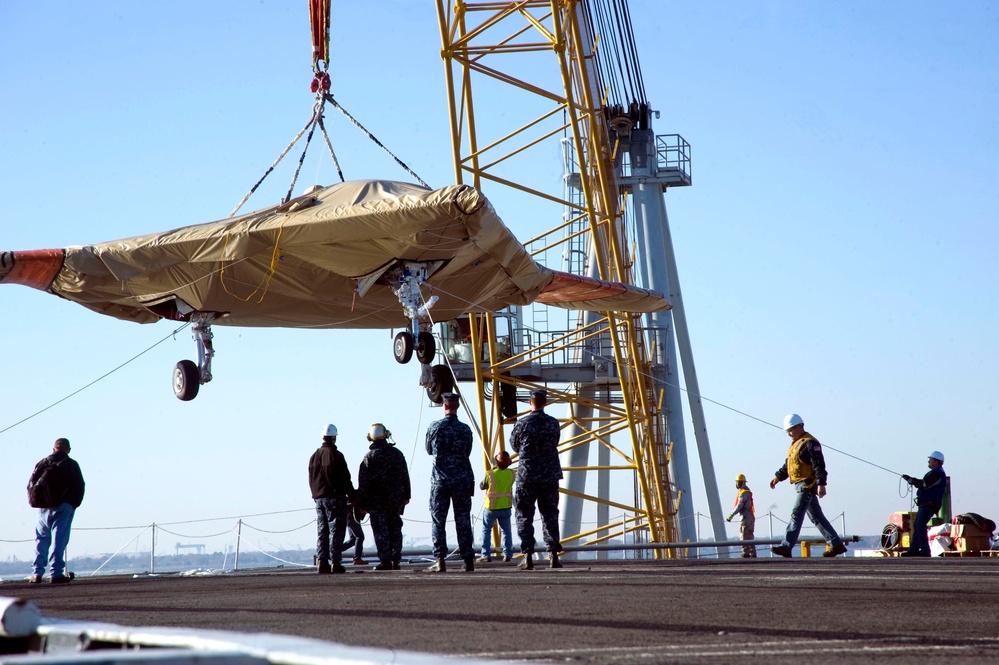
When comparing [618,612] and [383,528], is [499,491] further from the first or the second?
[618,612]

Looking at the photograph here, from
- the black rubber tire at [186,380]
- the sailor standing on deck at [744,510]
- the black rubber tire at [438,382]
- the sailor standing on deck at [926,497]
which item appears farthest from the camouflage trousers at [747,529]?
the black rubber tire at [186,380]

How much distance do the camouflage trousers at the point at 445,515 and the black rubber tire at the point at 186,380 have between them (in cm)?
588

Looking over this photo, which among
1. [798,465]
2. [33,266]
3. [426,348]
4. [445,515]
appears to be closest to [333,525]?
[445,515]

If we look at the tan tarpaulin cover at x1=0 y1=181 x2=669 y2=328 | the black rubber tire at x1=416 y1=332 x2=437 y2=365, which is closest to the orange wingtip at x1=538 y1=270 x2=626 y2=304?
the tan tarpaulin cover at x1=0 y1=181 x2=669 y2=328

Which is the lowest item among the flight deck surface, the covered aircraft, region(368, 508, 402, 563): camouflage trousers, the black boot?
the flight deck surface

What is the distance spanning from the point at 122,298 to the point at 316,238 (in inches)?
185

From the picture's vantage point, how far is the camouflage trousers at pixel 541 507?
15922 mm

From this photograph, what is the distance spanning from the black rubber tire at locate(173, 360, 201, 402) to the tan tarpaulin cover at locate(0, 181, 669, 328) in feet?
3.39

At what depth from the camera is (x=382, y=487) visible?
53.7ft

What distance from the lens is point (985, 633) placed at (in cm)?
675

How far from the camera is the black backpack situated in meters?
16.5

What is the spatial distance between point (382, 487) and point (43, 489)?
5074 mm

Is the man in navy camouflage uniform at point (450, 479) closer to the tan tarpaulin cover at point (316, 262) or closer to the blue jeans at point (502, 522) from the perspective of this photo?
the tan tarpaulin cover at point (316, 262)

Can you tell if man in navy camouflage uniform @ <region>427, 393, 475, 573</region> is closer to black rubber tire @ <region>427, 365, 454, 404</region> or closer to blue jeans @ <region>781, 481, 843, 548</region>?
black rubber tire @ <region>427, 365, 454, 404</region>
